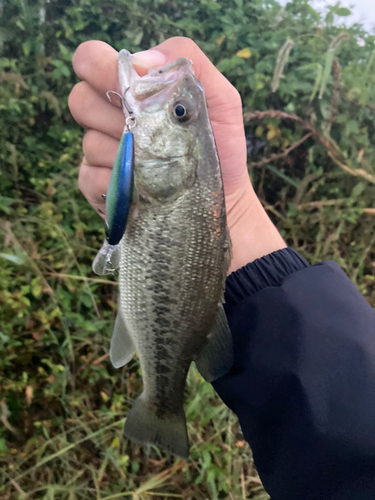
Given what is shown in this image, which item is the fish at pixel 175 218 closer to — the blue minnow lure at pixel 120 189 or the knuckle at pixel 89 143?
the blue minnow lure at pixel 120 189

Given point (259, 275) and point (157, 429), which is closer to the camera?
point (157, 429)

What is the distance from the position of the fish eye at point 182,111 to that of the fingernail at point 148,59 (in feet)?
0.96

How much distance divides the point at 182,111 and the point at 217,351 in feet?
2.97

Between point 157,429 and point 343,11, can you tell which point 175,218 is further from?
point 343,11

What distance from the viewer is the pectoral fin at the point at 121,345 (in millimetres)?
1398

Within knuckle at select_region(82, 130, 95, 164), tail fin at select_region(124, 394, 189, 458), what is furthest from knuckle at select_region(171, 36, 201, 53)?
tail fin at select_region(124, 394, 189, 458)

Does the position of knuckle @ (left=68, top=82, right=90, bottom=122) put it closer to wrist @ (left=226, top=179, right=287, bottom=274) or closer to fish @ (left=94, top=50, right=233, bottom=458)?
fish @ (left=94, top=50, right=233, bottom=458)

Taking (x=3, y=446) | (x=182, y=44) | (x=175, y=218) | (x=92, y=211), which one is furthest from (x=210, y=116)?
(x=3, y=446)

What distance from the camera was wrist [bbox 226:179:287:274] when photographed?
188 centimetres

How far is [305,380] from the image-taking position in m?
1.24

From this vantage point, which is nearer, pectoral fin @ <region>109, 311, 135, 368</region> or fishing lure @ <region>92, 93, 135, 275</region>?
fishing lure @ <region>92, 93, 135, 275</region>

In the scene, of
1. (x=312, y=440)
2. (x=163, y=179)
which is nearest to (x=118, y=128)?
(x=163, y=179)

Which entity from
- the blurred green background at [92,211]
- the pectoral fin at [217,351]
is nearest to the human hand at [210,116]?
the blurred green background at [92,211]

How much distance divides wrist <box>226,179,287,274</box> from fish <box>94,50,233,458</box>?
0.71m
